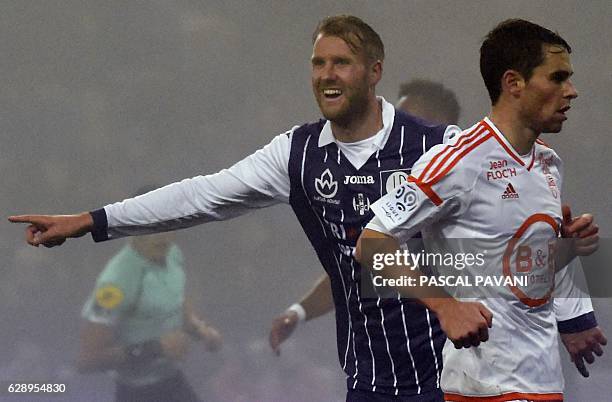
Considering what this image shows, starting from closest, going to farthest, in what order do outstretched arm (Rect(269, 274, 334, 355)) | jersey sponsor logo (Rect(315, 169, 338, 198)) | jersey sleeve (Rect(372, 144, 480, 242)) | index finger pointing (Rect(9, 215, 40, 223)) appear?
jersey sleeve (Rect(372, 144, 480, 242)) → index finger pointing (Rect(9, 215, 40, 223)) → jersey sponsor logo (Rect(315, 169, 338, 198)) → outstretched arm (Rect(269, 274, 334, 355))

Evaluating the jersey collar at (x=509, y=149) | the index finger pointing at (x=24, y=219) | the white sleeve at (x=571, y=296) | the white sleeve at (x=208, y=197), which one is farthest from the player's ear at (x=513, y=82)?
the index finger pointing at (x=24, y=219)

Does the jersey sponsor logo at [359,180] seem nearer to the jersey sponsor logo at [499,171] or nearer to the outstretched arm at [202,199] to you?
the outstretched arm at [202,199]

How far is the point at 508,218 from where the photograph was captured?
3.35 metres

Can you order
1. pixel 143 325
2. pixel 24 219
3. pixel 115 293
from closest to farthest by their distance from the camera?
pixel 24 219
pixel 115 293
pixel 143 325

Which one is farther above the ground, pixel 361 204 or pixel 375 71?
pixel 375 71

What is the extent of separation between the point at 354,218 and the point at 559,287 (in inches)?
32.8

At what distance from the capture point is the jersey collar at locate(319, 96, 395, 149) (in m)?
4.21

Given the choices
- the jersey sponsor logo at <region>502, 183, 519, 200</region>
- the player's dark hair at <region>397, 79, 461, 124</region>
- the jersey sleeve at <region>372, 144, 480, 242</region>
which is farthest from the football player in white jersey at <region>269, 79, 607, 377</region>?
the jersey sleeve at <region>372, 144, 480, 242</region>

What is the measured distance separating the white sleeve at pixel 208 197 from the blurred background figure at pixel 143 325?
168 centimetres

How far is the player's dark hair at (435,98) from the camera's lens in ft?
17.8

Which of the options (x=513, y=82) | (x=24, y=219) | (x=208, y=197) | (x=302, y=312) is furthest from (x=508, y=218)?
(x=302, y=312)

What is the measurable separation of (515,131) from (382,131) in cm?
85

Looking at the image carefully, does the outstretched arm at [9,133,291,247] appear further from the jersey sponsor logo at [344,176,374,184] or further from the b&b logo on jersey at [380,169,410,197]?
the b&b logo on jersey at [380,169,410,197]

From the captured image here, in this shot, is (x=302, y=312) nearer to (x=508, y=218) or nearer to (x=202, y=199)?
(x=202, y=199)
